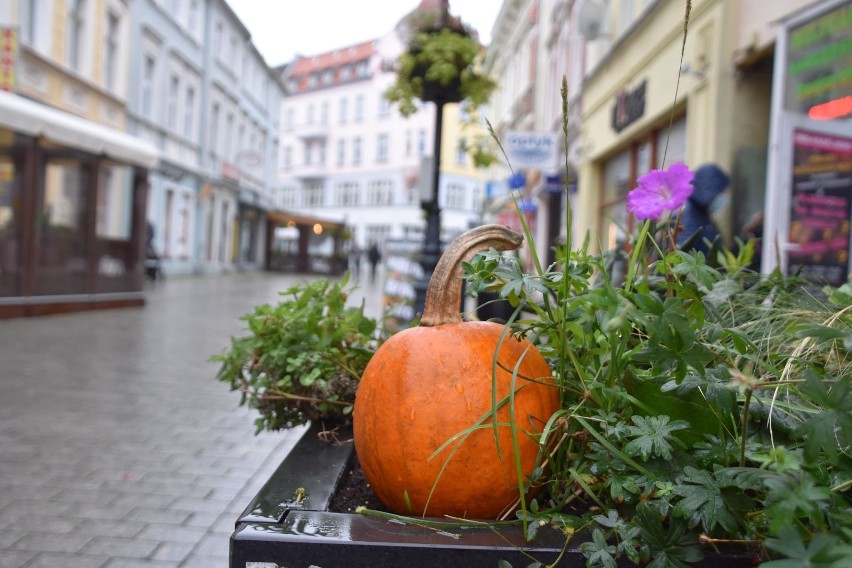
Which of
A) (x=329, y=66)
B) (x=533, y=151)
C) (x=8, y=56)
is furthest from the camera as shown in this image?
(x=329, y=66)

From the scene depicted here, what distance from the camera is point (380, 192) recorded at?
2229 inches

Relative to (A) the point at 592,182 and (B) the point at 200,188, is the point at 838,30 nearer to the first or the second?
(A) the point at 592,182

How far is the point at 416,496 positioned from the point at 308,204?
62231 mm

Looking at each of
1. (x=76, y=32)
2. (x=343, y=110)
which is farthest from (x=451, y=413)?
(x=343, y=110)

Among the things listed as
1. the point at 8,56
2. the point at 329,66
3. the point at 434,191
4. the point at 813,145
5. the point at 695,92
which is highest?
the point at 329,66

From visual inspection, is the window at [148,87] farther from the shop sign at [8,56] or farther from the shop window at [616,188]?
the shop window at [616,188]

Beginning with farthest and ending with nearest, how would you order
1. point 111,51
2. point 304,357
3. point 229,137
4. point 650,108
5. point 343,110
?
point 343,110
point 229,137
point 111,51
point 650,108
point 304,357

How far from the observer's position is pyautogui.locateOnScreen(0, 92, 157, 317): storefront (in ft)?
32.3

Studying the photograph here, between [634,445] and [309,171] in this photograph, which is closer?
[634,445]

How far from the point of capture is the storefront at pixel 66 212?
984 cm

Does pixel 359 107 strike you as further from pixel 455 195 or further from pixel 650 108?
pixel 650 108

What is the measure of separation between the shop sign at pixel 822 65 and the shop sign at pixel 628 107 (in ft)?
12.0

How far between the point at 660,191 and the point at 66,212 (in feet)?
36.8

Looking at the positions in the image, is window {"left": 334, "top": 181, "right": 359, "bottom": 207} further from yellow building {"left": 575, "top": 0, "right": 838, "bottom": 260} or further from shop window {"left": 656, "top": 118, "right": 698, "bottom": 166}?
shop window {"left": 656, "top": 118, "right": 698, "bottom": 166}
